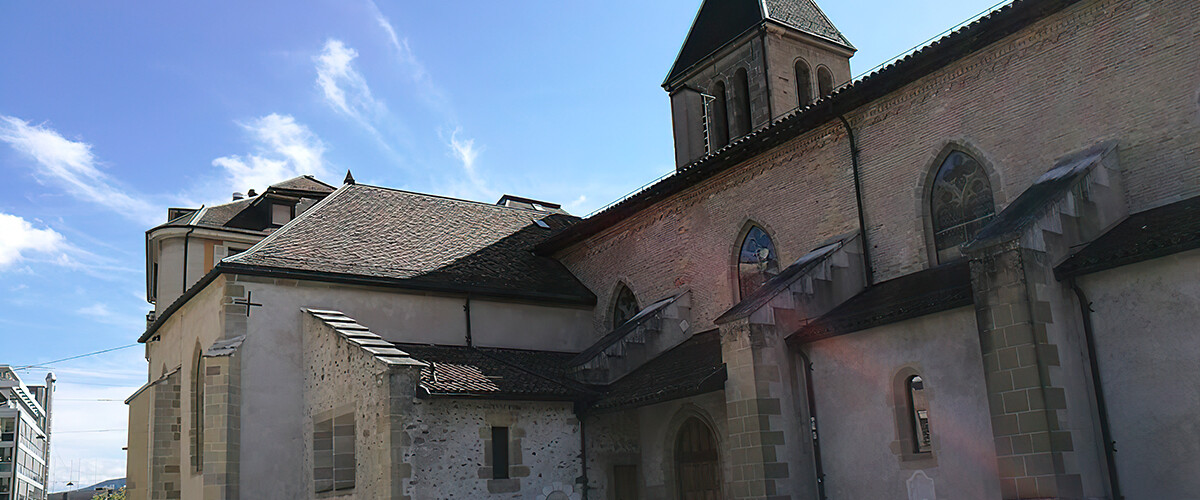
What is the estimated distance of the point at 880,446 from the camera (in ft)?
40.8

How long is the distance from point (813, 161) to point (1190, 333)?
283 inches

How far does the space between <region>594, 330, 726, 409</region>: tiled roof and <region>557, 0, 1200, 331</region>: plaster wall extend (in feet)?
3.44

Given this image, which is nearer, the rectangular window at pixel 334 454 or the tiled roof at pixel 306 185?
the rectangular window at pixel 334 454

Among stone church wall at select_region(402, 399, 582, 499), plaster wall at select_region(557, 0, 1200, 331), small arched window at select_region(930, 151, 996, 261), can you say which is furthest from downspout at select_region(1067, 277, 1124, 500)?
stone church wall at select_region(402, 399, 582, 499)

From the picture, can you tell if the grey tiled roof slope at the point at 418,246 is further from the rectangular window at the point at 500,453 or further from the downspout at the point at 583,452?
the rectangular window at the point at 500,453

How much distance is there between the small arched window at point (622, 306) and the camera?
20.6 m

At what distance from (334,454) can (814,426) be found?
7934 millimetres

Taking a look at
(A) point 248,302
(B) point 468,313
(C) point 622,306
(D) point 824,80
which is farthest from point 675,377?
(D) point 824,80

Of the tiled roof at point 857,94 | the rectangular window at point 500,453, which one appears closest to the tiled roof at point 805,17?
the tiled roof at point 857,94

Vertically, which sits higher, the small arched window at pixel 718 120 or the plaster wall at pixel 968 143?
the small arched window at pixel 718 120

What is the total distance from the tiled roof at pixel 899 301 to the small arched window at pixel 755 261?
2662mm

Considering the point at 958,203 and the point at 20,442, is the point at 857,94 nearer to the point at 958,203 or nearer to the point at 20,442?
the point at 958,203

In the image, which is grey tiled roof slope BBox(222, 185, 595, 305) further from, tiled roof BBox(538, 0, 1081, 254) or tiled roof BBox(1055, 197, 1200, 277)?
tiled roof BBox(1055, 197, 1200, 277)

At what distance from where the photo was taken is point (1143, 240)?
10.2 metres
